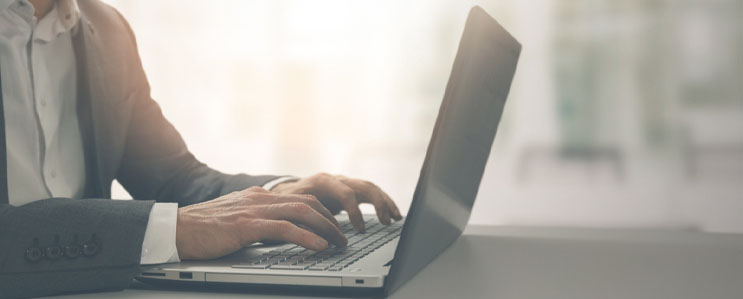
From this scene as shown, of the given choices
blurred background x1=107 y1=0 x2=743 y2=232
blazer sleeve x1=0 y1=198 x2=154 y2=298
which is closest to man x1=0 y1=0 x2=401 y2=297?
blazer sleeve x1=0 y1=198 x2=154 y2=298

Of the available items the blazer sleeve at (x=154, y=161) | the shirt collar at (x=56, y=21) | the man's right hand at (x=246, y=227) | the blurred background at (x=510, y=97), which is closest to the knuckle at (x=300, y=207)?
the man's right hand at (x=246, y=227)

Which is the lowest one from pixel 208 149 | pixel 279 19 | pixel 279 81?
pixel 208 149

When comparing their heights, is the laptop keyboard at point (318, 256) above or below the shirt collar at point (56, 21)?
below

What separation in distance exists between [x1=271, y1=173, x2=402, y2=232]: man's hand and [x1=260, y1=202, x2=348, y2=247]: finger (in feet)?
0.86

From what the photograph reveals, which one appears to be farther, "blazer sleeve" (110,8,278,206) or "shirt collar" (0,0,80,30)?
"blazer sleeve" (110,8,278,206)

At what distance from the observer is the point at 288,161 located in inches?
164

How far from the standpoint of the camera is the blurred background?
3.74m

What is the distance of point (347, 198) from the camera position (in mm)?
1044

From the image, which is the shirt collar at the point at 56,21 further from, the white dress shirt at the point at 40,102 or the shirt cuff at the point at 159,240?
the shirt cuff at the point at 159,240

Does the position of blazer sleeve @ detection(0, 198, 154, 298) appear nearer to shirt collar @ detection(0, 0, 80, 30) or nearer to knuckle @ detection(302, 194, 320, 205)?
knuckle @ detection(302, 194, 320, 205)

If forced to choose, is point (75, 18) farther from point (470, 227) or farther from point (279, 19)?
point (279, 19)

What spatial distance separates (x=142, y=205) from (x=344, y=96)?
3459mm

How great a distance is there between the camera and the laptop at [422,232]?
60cm

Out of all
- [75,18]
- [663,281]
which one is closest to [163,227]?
[663,281]
